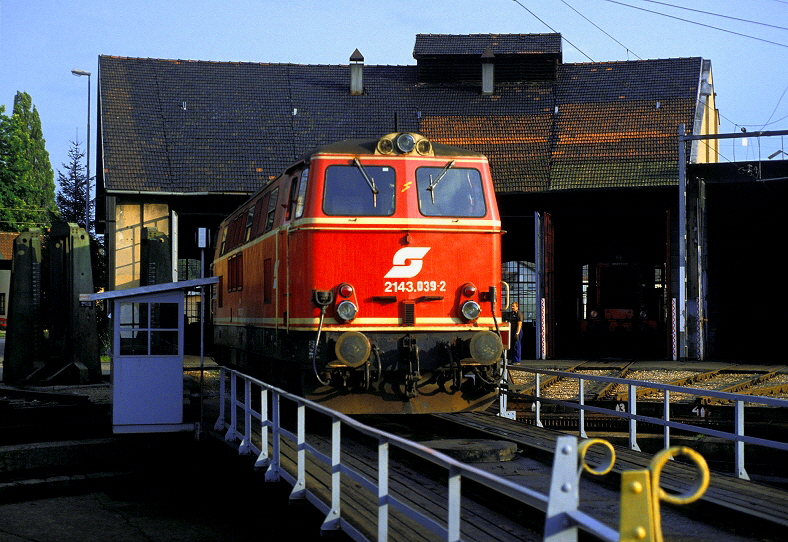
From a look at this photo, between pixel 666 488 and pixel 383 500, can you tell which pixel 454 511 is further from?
pixel 666 488

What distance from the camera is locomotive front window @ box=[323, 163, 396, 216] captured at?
1222 cm

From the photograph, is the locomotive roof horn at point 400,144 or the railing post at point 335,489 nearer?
the railing post at point 335,489

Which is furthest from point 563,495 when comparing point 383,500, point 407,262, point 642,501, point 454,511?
point 407,262

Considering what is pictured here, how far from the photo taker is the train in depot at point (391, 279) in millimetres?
11812

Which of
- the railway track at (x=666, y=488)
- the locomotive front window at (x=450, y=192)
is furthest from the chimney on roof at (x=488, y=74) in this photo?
the railway track at (x=666, y=488)

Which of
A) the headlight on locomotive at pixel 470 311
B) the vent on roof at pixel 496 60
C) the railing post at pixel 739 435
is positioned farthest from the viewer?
the vent on roof at pixel 496 60

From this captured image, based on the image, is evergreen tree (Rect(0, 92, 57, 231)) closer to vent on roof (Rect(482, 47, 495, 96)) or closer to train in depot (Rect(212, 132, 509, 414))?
vent on roof (Rect(482, 47, 495, 96))

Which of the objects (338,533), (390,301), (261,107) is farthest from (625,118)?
(338,533)

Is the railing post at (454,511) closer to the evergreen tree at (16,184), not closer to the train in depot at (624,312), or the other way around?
the train in depot at (624,312)

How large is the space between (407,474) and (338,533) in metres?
2.09

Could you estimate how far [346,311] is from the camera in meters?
11.8

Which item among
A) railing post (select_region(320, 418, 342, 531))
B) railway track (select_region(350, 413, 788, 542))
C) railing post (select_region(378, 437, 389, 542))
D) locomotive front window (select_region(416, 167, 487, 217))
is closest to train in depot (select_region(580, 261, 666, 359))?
locomotive front window (select_region(416, 167, 487, 217))

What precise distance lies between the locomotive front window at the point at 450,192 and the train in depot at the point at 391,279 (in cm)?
1

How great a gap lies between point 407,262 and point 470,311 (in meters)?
0.97
